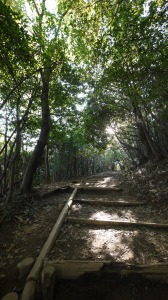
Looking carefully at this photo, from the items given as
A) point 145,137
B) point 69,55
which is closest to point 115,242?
point 69,55

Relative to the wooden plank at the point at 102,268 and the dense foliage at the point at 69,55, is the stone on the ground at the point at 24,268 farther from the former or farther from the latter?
the dense foliage at the point at 69,55

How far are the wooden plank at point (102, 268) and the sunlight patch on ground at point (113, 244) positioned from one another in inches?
11.1

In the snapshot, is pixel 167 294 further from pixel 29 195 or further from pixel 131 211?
pixel 29 195

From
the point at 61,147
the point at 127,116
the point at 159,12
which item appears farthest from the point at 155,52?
the point at 61,147

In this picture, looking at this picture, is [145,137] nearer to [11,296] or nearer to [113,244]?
[113,244]

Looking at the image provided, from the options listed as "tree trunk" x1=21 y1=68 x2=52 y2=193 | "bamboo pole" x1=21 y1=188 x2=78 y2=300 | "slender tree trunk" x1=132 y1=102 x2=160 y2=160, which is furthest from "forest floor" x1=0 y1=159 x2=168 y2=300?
"slender tree trunk" x1=132 y1=102 x2=160 y2=160

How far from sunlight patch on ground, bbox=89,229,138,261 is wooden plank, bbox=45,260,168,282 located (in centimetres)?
28

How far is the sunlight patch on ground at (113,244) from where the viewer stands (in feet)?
8.58

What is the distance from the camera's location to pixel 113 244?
9.58ft

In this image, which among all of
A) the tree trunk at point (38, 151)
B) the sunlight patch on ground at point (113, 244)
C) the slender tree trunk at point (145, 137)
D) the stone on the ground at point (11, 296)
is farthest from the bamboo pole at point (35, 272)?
the slender tree trunk at point (145, 137)

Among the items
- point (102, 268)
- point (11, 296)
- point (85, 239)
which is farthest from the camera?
point (85, 239)

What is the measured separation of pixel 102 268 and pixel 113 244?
730 mm

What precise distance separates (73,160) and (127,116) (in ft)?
36.5

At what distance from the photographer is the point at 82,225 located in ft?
12.1
